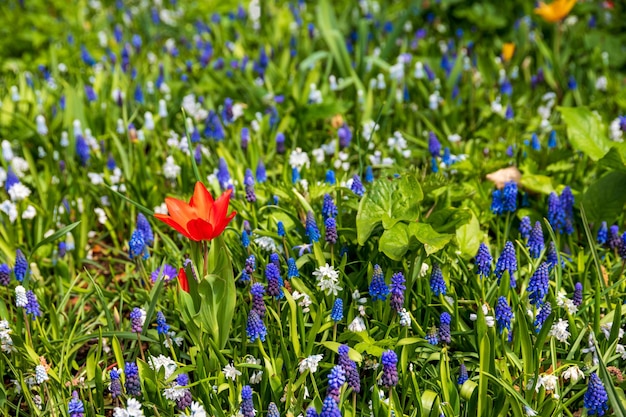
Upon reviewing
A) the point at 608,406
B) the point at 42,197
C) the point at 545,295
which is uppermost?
the point at 42,197

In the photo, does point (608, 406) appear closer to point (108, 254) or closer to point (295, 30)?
point (108, 254)

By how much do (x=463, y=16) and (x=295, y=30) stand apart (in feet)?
4.08

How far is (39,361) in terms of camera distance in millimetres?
2529

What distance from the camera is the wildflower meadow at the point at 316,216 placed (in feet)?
7.73

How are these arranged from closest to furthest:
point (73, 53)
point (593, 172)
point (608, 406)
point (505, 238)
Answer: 1. point (608, 406)
2. point (505, 238)
3. point (593, 172)
4. point (73, 53)

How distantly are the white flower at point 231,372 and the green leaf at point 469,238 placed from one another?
1.00 meters

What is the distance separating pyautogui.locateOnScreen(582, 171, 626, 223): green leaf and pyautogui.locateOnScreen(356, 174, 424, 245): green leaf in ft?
2.88

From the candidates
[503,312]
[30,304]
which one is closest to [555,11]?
[503,312]

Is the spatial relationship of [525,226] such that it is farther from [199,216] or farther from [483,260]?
[199,216]

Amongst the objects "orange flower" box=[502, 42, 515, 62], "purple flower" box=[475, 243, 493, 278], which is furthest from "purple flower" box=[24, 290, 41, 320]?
"orange flower" box=[502, 42, 515, 62]

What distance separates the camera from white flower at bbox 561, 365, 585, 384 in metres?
2.30

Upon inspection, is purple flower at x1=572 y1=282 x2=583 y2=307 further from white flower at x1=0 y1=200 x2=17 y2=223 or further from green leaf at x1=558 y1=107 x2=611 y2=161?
white flower at x1=0 y1=200 x2=17 y2=223

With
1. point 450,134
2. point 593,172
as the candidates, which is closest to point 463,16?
point 450,134

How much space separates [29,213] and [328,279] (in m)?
1.57
